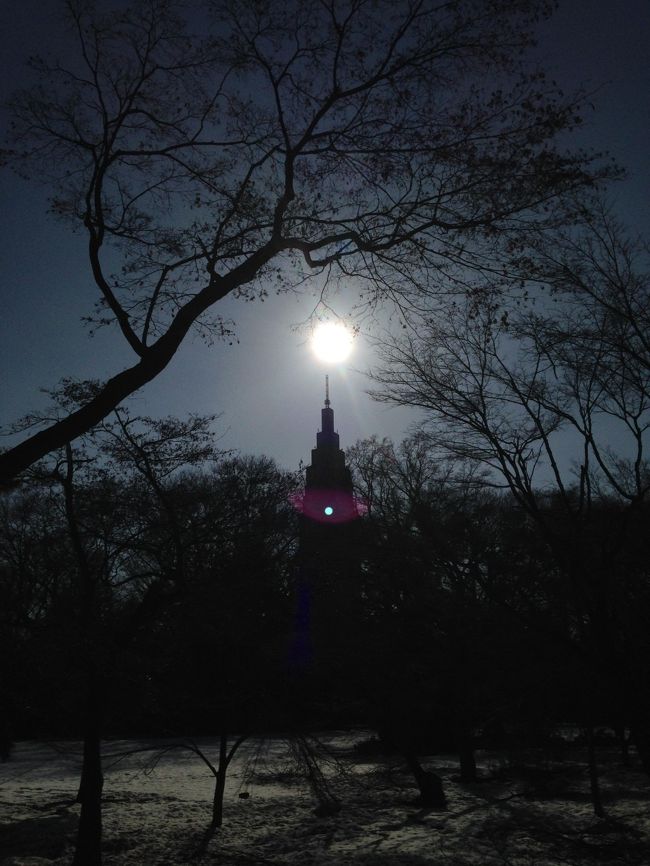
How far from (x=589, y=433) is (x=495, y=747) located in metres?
17.0

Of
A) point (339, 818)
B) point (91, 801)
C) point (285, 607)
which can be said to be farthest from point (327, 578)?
point (91, 801)

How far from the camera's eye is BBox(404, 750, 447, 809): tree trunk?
1542cm

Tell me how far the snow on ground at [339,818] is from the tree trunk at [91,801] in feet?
2.07

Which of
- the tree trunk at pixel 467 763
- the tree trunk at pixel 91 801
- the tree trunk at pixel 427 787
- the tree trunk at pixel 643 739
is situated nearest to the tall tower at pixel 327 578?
the tree trunk at pixel 427 787

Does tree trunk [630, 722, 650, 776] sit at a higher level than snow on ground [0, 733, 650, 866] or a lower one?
higher

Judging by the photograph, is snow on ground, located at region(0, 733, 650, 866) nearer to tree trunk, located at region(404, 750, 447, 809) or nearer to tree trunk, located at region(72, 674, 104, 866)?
tree trunk, located at region(404, 750, 447, 809)

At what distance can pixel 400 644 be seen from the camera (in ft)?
58.4

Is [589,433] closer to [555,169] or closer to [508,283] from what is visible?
[508,283]

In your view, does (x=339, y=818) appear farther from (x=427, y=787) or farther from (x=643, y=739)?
(x=643, y=739)

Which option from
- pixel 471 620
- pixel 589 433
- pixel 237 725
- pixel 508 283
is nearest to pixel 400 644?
pixel 471 620

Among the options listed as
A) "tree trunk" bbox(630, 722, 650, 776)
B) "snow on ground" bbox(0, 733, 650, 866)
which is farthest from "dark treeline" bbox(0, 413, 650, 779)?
"snow on ground" bbox(0, 733, 650, 866)

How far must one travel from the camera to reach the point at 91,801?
949 centimetres

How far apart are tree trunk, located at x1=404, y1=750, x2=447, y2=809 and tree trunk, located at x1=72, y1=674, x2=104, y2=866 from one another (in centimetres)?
819

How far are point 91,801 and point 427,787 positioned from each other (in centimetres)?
918
